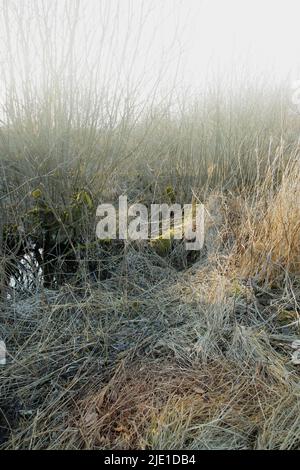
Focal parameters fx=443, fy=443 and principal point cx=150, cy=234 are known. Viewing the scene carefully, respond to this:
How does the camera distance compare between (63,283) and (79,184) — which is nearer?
(63,283)

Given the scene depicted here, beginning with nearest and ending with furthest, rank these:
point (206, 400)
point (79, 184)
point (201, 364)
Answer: point (206, 400), point (201, 364), point (79, 184)

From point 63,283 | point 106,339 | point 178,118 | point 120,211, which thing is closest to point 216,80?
point 178,118

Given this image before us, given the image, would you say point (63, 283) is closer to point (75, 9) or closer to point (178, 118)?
point (75, 9)

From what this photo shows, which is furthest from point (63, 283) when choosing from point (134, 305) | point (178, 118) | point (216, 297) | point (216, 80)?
point (216, 80)

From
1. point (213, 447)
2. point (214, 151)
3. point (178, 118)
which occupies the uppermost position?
point (178, 118)

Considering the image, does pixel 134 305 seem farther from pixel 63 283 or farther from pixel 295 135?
pixel 295 135

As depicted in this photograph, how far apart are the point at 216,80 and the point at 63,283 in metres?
2.55

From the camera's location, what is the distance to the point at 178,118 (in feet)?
13.5

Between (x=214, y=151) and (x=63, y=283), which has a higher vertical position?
(x=214, y=151)

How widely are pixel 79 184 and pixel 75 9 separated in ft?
3.24

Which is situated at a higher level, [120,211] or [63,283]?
[120,211]

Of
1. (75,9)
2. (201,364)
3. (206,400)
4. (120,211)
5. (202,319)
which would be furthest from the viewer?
(120,211)

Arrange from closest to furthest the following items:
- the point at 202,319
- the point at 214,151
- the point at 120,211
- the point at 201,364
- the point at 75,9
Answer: the point at 201,364 → the point at 202,319 → the point at 75,9 → the point at 120,211 → the point at 214,151

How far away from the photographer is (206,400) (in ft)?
5.71
